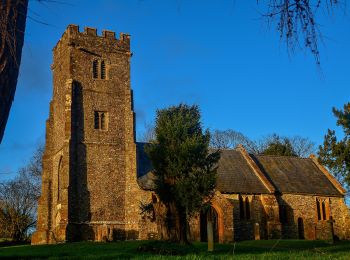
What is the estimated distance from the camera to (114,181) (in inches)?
1604

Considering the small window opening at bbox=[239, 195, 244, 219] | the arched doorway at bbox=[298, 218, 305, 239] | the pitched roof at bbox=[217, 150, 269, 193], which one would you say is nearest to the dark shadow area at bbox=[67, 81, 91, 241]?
the pitched roof at bbox=[217, 150, 269, 193]

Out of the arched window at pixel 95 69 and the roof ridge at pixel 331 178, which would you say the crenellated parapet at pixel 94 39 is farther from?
the roof ridge at pixel 331 178

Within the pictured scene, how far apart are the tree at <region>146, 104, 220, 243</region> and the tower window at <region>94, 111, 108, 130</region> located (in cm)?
1172

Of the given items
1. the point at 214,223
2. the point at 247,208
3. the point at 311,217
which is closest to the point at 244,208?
the point at 247,208

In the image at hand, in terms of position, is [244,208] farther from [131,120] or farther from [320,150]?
[131,120]

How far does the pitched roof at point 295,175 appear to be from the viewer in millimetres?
45134

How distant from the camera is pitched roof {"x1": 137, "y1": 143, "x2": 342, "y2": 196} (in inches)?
1666

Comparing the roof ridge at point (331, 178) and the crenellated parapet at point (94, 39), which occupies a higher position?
the crenellated parapet at point (94, 39)

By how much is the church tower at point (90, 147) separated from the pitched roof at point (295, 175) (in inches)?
497

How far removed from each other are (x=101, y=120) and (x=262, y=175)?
1408 cm

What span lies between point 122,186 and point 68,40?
12.3 m

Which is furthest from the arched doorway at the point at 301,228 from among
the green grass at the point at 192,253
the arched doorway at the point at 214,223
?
the green grass at the point at 192,253

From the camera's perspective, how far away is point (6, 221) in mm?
53250

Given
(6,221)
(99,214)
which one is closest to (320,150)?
(99,214)
